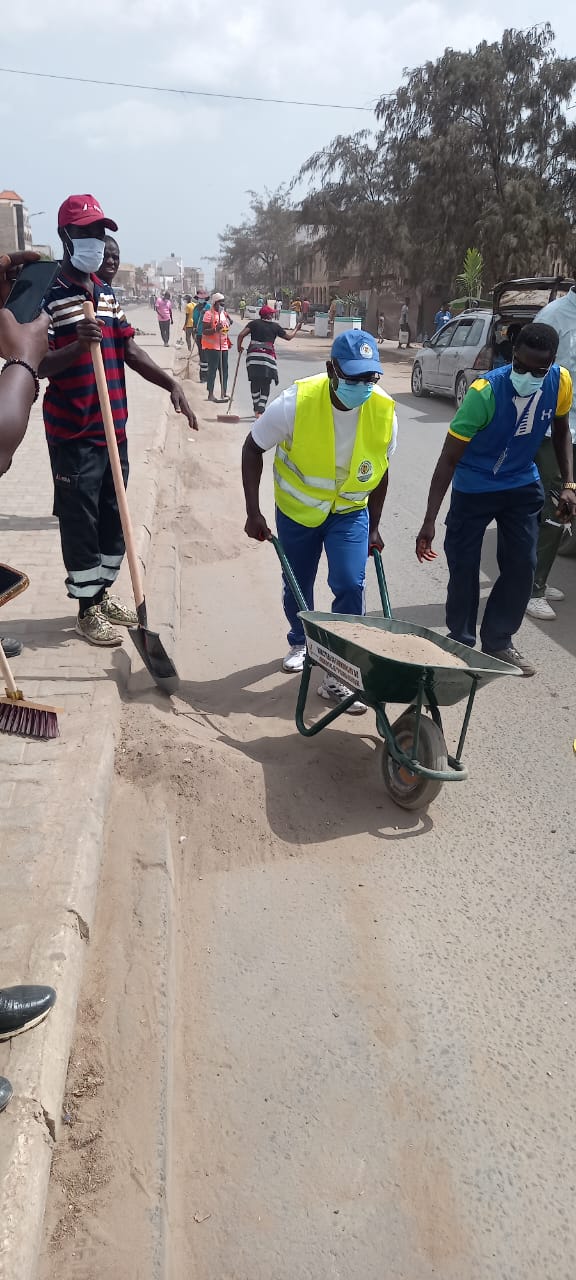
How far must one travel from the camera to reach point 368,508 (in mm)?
4234

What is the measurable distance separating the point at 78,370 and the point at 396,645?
197 cm

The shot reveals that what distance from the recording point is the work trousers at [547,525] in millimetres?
5500

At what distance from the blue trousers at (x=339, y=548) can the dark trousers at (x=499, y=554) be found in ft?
2.35

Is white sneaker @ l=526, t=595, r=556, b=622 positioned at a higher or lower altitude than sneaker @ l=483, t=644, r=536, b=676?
lower

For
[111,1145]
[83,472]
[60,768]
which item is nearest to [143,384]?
[83,472]

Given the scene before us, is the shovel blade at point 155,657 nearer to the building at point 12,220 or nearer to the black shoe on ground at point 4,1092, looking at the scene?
the black shoe on ground at point 4,1092

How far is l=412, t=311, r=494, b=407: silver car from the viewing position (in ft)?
43.8

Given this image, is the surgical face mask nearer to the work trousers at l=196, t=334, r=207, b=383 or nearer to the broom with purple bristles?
the broom with purple bristles

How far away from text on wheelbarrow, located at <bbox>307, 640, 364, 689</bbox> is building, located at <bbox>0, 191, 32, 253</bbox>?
207 ft

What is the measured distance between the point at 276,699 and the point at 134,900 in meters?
1.66

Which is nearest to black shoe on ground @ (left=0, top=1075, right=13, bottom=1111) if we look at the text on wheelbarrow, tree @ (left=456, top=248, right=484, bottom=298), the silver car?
the text on wheelbarrow

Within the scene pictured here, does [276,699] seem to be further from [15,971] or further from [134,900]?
[15,971]

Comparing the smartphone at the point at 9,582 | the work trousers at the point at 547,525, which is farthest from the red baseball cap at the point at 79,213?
the work trousers at the point at 547,525

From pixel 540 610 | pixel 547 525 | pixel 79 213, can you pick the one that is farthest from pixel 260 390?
pixel 79 213
